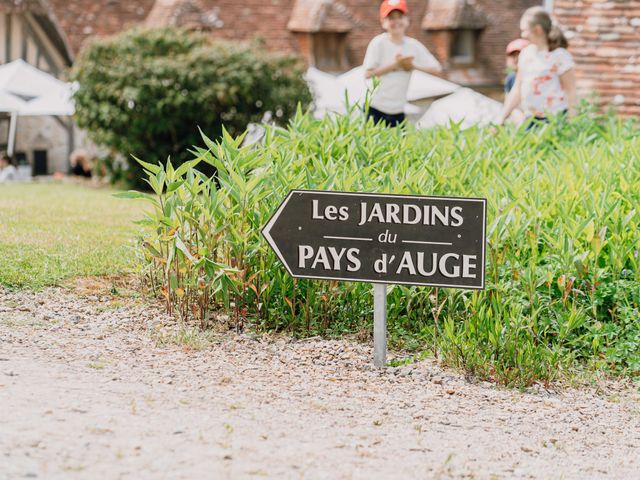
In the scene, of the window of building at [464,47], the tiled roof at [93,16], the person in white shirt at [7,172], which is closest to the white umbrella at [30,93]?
the person in white shirt at [7,172]

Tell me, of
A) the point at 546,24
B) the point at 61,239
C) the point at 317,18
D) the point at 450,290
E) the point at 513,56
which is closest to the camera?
the point at 450,290

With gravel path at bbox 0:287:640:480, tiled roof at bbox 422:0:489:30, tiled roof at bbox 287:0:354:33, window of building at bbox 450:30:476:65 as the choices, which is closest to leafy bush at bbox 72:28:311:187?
gravel path at bbox 0:287:640:480

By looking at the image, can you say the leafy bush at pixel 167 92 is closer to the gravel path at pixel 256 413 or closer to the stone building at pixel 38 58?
the stone building at pixel 38 58

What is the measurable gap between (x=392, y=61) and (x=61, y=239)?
11.8ft

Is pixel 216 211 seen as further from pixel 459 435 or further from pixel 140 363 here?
pixel 459 435

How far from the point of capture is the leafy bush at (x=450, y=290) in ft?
23.2

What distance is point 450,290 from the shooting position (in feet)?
24.3

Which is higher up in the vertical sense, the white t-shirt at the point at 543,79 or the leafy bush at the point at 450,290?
the white t-shirt at the point at 543,79

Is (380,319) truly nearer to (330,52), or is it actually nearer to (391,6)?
(391,6)

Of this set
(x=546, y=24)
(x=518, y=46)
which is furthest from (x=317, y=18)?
(x=546, y=24)

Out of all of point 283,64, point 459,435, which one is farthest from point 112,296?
point 283,64

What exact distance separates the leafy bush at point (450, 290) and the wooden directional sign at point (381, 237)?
0.45 metres

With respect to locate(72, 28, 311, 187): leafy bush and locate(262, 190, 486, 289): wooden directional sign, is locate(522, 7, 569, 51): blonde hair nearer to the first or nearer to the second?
locate(262, 190, 486, 289): wooden directional sign

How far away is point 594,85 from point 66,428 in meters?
12.4
